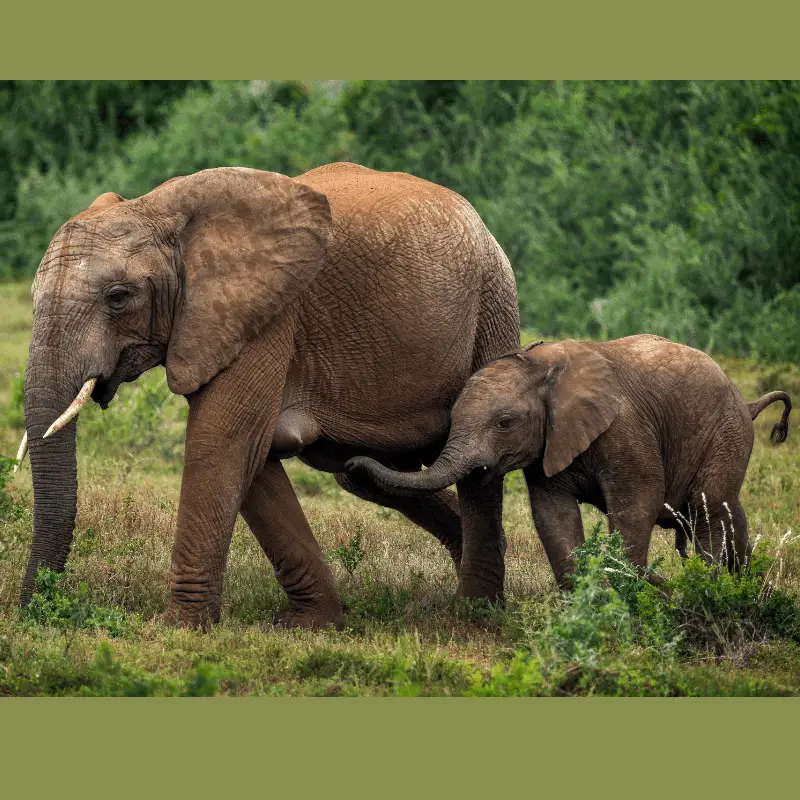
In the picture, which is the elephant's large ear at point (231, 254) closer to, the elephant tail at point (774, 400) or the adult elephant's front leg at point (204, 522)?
the adult elephant's front leg at point (204, 522)

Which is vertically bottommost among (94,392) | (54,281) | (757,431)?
(757,431)

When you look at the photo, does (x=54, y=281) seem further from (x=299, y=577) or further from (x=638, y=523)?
(x=638, y=523)

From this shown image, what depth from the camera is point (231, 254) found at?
8141mm

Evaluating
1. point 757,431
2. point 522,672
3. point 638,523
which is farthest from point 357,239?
point 757,431

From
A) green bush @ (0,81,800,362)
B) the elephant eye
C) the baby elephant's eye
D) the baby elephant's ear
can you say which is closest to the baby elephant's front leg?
the baby elephant's ear

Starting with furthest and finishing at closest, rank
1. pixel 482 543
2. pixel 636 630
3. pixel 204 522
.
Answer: pixel 482 543 < pixel 204 522 < pixel 636 630

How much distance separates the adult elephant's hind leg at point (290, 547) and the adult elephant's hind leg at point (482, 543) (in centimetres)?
97

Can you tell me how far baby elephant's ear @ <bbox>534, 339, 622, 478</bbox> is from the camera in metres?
8.49

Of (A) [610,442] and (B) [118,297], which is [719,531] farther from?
(B) [118,297]

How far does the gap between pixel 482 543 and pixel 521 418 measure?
3.44ft

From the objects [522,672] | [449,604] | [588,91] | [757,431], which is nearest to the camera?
[522,672]

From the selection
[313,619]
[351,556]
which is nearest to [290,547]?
[313,619]

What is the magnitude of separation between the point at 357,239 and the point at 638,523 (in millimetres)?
2192

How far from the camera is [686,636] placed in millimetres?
7938
